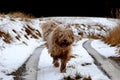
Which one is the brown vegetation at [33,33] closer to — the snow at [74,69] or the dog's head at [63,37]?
the snow at [74,69]

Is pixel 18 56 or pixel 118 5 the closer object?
pixel 18 56

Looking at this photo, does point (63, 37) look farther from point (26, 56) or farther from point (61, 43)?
point (26, 56)

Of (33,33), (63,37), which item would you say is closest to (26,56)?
(63,37)

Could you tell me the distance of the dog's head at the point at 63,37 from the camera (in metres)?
8.20

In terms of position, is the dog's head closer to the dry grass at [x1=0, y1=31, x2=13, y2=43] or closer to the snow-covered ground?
the snow-covered ground

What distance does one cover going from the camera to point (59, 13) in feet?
106

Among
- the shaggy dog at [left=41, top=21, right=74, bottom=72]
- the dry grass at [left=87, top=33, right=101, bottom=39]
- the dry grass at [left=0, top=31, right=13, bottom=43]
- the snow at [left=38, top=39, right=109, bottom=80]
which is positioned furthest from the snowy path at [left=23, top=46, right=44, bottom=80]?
the dry grass at [left=87, top=33, right=101, bottom=39]

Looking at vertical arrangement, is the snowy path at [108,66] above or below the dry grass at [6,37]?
below

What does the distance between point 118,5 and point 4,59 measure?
23.7 m

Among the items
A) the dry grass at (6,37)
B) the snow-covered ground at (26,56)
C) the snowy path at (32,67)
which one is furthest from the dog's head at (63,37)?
the dry grass at (6,37)

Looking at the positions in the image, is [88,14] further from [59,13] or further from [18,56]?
[18,56]

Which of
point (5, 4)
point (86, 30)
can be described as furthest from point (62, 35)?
point (5, 4)

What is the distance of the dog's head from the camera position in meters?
8.20

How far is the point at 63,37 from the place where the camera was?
26.9 feet
